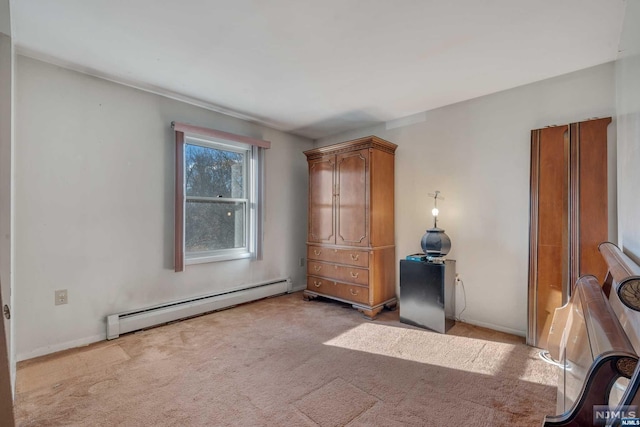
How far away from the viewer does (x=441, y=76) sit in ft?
7.88

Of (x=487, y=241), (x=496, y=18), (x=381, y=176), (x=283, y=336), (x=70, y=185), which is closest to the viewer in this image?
(x=496, y=18)

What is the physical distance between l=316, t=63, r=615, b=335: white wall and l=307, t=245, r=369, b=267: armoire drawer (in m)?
0.68

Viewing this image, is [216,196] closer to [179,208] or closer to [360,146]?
[179,208]

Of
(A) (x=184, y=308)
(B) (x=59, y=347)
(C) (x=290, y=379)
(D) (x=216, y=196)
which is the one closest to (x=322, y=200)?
(D) (x=216, y=196)

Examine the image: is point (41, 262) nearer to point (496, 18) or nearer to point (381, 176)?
point (381, 176)

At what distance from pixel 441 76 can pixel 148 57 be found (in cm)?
244

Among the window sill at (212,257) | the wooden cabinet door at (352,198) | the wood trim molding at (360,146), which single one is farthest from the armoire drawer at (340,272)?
the wood trim molding at (360,146)

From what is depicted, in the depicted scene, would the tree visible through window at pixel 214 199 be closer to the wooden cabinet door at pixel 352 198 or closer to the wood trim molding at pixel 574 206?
the wooden cabinet door at pixel 352 198

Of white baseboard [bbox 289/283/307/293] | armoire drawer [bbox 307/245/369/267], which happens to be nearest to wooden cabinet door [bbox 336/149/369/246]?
armoire drawer [bbox 307/245/369/267]

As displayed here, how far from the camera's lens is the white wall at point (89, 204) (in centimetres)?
213

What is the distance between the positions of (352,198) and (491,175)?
56.8 inches

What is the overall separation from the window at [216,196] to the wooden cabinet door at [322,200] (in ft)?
2.31

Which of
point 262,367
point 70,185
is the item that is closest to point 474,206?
point 262,367

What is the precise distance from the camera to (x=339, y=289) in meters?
3.35
